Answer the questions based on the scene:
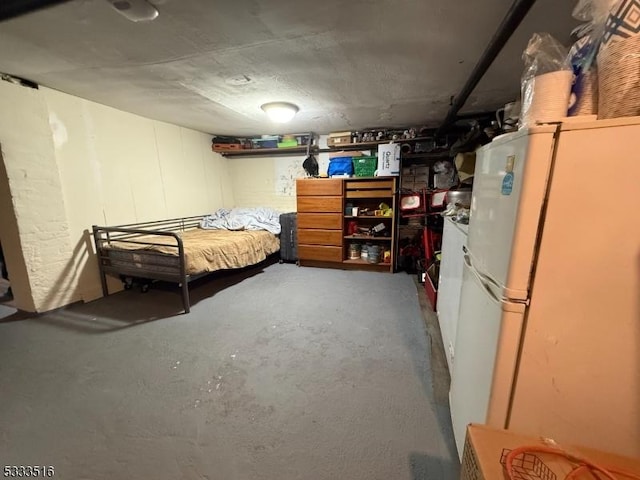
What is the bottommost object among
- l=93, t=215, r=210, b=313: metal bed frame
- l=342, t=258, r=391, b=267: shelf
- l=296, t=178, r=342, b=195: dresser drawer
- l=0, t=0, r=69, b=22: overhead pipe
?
l=342, t=258, r=391, b=267: shelf

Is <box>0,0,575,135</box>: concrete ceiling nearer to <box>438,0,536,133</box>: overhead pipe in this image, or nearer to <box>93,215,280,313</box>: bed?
<box>438,0,536,133</box>: overhead pipe

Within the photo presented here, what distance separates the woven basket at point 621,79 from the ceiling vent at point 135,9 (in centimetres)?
185

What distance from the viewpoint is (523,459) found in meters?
0.69

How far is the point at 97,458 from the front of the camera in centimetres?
122

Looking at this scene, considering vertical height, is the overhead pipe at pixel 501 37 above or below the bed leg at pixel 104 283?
above

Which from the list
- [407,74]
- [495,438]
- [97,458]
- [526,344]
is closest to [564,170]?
[526,344]

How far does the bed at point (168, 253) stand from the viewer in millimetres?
2633

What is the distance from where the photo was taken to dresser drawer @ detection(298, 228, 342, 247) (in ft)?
13.2

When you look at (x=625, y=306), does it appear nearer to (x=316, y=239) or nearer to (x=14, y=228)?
(x=316, y=239)

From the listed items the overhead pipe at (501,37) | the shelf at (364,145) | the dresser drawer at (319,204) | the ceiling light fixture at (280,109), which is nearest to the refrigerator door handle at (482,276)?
the overhead pipe at (501,37)

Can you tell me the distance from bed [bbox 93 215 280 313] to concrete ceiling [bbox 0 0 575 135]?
1.36 meters

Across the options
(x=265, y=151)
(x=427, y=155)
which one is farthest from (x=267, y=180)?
(x=427, y=155)

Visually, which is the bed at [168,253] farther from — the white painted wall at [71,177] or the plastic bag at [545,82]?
the plastic bag at [545,82]

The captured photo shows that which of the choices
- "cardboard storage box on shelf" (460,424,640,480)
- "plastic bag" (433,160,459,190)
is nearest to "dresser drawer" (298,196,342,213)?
"plastic bag" (433,160,459,190)
